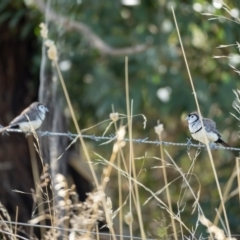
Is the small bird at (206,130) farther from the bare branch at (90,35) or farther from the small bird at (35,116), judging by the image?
the bare branch at (90,35)

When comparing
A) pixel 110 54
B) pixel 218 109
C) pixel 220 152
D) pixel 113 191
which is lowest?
pixel 113 191

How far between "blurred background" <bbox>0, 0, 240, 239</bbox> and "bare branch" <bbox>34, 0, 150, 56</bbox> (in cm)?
1

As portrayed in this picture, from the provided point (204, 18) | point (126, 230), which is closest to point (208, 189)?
point (126, 230)

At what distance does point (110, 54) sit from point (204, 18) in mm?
1193

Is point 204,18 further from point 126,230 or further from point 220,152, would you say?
point 126,230

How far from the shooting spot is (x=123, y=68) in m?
8.12

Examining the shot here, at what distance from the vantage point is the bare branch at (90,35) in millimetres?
7488

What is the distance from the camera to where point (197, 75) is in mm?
8531

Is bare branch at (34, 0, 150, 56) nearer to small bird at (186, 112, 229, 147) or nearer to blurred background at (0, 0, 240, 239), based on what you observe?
blurred background at (0, 0, 240, 239)

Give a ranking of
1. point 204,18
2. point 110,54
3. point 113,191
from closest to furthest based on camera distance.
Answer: point 110,54 < point 204,18 < point 113,191

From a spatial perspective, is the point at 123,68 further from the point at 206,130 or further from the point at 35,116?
the point at 206,130

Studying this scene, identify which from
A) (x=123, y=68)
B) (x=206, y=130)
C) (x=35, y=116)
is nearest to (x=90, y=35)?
(x=123, y=68)

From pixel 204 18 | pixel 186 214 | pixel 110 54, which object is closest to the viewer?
pixel 110 54

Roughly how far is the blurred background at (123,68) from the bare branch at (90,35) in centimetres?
1
